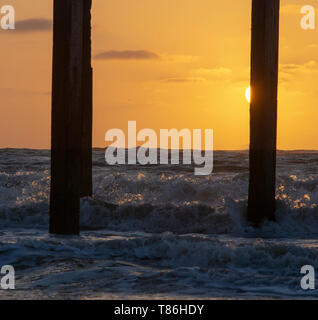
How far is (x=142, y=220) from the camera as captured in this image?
1024cm

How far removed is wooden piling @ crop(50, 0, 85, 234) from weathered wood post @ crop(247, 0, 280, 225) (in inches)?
79.5

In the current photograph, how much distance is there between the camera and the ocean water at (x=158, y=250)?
17.5 feet

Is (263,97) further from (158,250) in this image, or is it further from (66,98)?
(66,98)

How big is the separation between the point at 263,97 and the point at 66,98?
2.26 m

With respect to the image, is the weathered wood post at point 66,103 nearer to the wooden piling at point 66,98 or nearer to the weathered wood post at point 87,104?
the wooden piling at point 66,98

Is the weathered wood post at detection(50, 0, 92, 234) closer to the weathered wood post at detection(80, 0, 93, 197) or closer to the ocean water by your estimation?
the ocean water

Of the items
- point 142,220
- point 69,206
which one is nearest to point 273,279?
point 69,206

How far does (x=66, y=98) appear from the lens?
6812mm

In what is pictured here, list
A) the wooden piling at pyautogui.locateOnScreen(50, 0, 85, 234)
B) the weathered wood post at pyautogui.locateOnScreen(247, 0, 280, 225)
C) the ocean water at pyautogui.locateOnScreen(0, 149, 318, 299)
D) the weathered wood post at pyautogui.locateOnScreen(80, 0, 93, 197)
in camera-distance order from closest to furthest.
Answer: the ocean water at pyautogui.locateOnScreen(0, 149, 318, 299) → the wooden piling at pyautogui.locateOnScreen(50, 0, 85, 234) → the weathered wood post at pyautogui.locateOnScreen(247, 0, 280, 225) → the weathered wood post at pyautogui.locateOnScreen(80, 0, 93, 197)

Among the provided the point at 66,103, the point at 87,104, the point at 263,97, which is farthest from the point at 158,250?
the point at 87,104

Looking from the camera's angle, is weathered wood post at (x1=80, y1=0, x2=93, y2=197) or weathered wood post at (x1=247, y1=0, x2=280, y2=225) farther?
weathered wood post at (x1=80, y1=0, x2=93, y2=197)

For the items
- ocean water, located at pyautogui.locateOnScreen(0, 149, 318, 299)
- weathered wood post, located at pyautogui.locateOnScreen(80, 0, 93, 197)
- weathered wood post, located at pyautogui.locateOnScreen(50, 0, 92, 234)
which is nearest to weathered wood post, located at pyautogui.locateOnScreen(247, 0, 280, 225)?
ocean water, located at pyautogui.locateOnScreen(0, 149, 318, 299)

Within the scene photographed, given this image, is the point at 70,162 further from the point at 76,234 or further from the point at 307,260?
the point at 307,260

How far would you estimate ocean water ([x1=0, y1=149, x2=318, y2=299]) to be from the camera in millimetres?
5332
